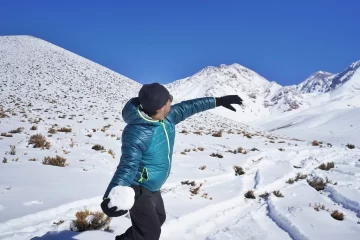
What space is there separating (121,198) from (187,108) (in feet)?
5.63

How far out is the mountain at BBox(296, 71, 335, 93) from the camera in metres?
161

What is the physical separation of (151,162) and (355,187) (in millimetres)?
5860

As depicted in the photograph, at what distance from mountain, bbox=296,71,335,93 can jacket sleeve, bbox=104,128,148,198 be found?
6521 inches

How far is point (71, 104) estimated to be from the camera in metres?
30.1

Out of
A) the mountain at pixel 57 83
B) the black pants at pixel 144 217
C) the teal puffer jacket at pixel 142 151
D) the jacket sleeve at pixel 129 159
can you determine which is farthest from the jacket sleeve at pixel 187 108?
the mountain at pixel 57 83

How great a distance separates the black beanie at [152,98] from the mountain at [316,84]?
165360 mm

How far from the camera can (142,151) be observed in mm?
2611

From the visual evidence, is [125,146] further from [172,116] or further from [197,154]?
[197,154]

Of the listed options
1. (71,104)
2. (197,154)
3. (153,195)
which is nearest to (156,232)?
(153,195)

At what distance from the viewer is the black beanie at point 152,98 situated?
2668 millimetres

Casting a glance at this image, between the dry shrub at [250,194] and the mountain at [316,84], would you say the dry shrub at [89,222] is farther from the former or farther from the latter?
the mountain at [316,84]

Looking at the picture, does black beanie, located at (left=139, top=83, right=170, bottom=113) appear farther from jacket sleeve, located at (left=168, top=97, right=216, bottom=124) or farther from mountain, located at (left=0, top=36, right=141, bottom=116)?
mountain, located at (left=0, top=36, right=141, bottom=116)

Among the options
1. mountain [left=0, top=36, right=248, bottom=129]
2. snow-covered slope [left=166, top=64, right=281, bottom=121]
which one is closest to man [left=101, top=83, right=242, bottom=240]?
mountain [left=0, top=36, right=248, bottom=129]

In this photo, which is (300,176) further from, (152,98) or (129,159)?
(129,159)
